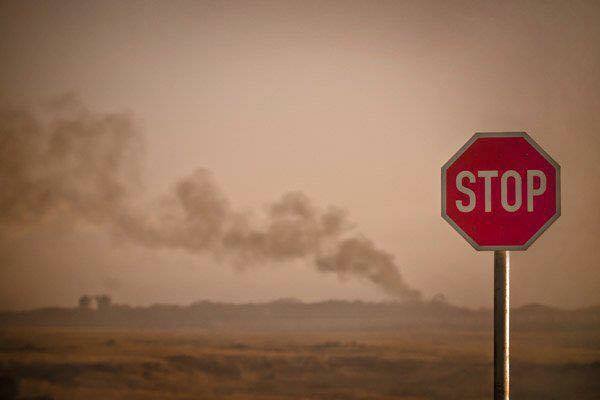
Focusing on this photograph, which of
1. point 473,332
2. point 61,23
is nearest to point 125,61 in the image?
point 61,23

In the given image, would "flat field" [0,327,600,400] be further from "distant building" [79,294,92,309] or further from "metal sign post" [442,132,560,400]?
"metal sign post" [442,132,560,400]

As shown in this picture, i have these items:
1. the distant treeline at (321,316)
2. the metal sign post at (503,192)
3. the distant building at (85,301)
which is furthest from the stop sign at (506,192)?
the distant building at (85,301)

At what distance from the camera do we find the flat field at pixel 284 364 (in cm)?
491

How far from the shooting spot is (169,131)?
5145 millimetres

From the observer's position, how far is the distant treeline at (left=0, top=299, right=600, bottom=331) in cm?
490

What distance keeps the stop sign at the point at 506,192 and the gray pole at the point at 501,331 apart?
202 mm

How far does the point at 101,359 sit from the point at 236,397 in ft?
3.42

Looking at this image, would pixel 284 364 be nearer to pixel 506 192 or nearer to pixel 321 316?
pixel 321 316

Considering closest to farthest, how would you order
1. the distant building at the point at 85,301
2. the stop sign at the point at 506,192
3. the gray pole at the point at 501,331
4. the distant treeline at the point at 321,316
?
the gray pole at the point at 501,331 → the stop sign at the point at 506,192 → the distant treeline at the point at 321,316 → the distant building at the point at 85,301

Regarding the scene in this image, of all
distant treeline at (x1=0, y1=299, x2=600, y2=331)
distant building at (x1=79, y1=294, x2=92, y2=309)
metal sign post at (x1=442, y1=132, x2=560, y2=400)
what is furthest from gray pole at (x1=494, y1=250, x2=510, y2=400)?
distant building at (x1=79, y1=294, x2=92, y2=309)

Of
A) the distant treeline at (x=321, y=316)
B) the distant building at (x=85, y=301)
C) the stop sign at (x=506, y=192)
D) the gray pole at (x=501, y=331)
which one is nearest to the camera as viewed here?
the gray pole at (x=501, y=331)

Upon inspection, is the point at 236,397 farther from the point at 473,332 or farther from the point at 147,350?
the point at 473,332

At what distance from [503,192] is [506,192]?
0.04 feet

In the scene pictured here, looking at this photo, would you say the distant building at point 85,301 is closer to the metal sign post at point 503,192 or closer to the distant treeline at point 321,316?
the distant treeline at point 321,316
